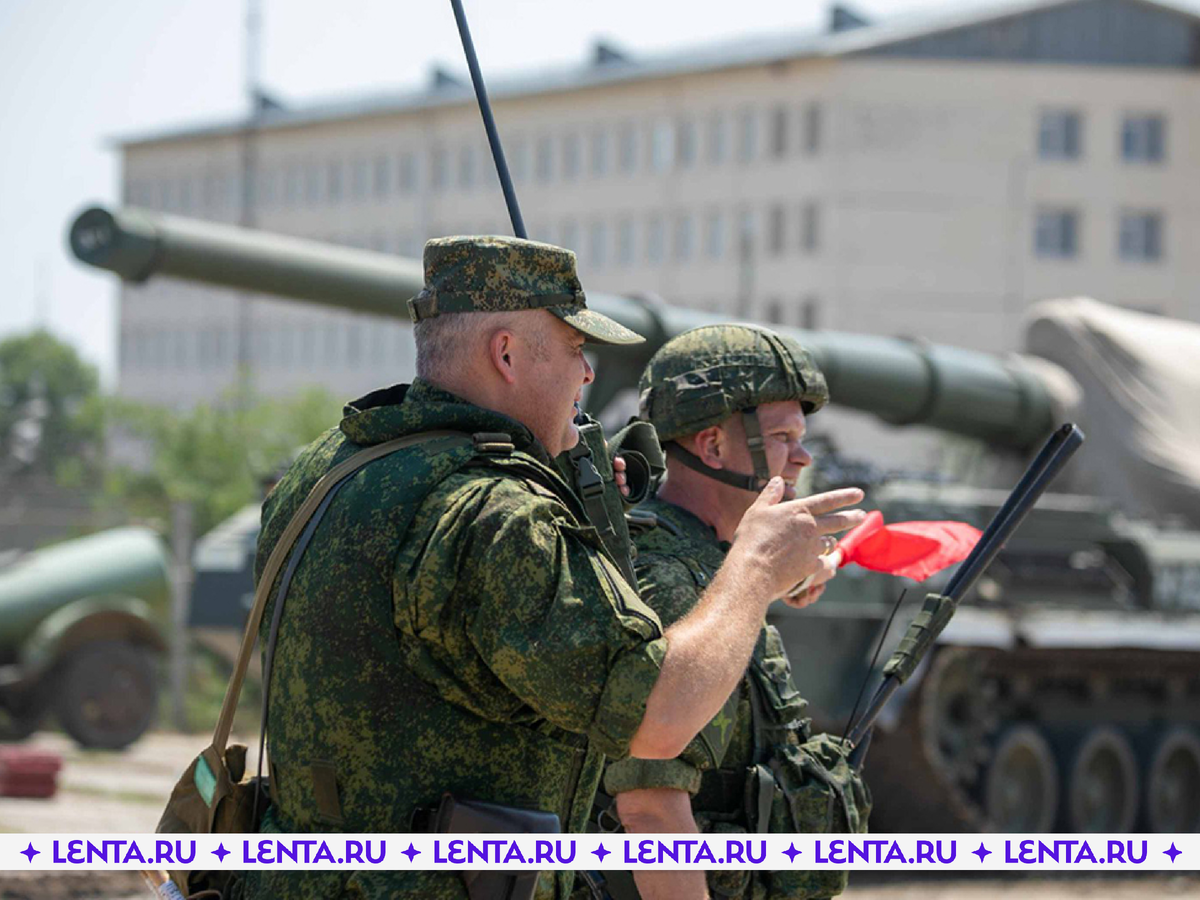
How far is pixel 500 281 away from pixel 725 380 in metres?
1.44

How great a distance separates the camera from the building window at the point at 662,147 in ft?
192

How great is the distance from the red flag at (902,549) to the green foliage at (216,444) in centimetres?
3108

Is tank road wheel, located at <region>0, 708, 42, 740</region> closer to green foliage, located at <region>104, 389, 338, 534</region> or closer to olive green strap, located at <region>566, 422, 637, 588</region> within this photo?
olive green strap, located at <region>566, 422, 637, 588</region>

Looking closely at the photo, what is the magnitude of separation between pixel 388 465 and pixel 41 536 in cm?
1773

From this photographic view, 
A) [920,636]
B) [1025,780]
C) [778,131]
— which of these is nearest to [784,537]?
[920,636]

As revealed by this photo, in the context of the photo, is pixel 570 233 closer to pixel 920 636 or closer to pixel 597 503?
pixel 920 636

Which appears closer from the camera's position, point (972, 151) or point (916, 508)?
point (916, 508)

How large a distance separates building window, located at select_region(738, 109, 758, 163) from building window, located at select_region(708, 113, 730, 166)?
0.41 m

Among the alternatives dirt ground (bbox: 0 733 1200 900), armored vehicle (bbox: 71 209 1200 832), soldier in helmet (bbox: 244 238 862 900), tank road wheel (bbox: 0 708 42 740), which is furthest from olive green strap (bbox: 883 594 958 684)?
tank road wheel (bbox: 0 708 42 740)

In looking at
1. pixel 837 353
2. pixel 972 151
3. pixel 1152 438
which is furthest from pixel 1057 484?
pixel 972 151

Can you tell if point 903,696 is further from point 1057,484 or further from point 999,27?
point 999,27

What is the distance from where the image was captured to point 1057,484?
15023 millimetres

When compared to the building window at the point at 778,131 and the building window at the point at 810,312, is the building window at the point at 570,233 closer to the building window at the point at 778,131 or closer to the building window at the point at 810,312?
the building window at the point at 778,131

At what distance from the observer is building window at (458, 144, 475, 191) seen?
207 feet
